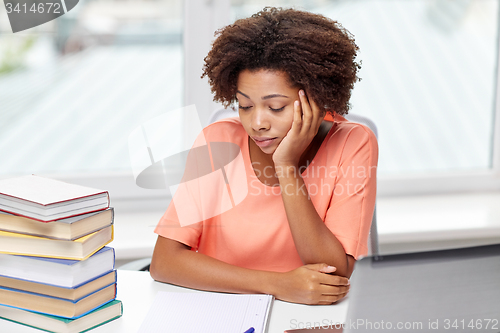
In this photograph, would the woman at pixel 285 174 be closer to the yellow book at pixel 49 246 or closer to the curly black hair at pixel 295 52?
the curly black hair at pixel 295 52

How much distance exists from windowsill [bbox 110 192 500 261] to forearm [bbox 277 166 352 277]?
0.74 m

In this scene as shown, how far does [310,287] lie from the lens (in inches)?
39.0

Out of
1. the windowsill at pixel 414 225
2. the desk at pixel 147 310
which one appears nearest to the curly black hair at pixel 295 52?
the desk at pixel 147 310

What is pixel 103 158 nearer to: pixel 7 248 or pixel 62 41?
pixel 62 41

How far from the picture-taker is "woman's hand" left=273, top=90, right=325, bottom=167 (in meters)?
1.19

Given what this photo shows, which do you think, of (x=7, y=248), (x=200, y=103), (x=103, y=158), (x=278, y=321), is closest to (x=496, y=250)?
(x=278, y=321)

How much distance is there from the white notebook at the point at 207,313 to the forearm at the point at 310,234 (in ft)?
0.60

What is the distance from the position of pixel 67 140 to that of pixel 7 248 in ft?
4.44

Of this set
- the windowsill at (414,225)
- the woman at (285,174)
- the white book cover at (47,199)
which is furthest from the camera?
the windowsill at (414,225)

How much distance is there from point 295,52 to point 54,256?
0.69 meters

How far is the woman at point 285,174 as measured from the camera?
43.3 inches

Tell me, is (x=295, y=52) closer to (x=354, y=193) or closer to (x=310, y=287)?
(x=354, y=193)

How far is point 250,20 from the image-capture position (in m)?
1.25

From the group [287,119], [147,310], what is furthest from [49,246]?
[287,119]
